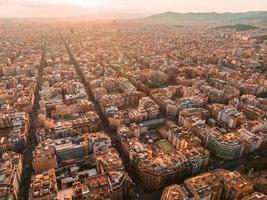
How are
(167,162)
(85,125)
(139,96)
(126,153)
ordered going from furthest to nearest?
(139,96) → (85,125) → (126,153) → (167,162)

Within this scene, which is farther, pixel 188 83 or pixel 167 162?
pixel 188 83

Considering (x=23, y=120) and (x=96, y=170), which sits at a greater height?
(x=23, y=120)

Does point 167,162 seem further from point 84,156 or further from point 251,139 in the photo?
point 251,139

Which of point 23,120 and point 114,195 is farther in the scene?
point 23,120

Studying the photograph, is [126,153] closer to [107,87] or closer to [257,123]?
[257,123]

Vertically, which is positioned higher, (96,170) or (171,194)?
(171,194)

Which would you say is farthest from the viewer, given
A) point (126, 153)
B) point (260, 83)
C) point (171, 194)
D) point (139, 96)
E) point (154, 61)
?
point (154, 61)

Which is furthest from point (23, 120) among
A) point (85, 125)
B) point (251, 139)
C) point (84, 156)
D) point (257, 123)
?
point (257, 123)

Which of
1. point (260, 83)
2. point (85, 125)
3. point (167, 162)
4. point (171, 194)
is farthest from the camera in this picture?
point (260, 83)

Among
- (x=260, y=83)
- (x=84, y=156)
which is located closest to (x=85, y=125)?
(x=84, y=156)
